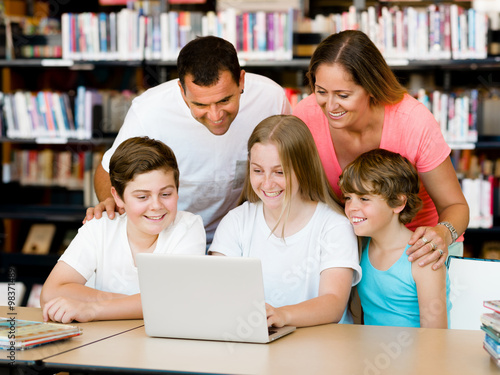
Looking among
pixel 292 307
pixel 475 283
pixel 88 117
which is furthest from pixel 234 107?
pixel 88 117

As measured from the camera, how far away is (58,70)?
4570mm

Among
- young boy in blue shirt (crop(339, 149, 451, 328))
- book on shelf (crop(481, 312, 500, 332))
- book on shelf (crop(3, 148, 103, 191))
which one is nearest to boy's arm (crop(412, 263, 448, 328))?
young boy in blue shirt (crop(339, 149, 451, 328))

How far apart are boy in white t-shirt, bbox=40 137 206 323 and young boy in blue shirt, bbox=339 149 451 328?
490 mm

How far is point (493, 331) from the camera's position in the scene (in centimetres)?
137

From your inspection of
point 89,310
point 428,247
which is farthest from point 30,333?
point 428,247

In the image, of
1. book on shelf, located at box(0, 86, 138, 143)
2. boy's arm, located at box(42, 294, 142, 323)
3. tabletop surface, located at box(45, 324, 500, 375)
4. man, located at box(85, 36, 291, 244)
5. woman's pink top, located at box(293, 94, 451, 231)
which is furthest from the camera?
book on shelf, located at box(0, 86, 138, 143)

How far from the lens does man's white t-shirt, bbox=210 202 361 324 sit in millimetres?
1935

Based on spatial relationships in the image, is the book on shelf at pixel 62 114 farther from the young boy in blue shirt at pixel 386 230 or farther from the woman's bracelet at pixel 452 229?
the woman's bracelet at pixel 452 229

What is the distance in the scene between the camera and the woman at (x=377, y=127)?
1965 millimetres

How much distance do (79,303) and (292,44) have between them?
99.1 inches

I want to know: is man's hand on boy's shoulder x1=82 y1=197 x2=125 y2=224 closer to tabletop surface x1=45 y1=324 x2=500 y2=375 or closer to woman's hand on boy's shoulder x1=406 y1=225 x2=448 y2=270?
tabletop surface x1=45 y1=324 x2=500 y2=375

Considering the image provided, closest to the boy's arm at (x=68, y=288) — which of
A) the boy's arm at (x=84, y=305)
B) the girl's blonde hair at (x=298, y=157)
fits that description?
the boy's arm at (x=84, y=305)

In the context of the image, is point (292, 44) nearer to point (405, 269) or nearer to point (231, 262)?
point (405, 269)

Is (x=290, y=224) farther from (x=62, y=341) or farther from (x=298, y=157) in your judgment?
(x=62, y=341)
